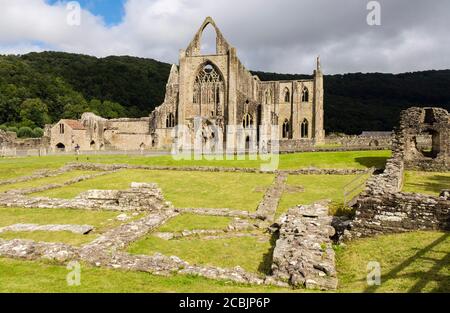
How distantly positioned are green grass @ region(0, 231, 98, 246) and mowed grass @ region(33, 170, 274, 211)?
6954 mm

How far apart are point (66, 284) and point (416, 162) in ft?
95.7

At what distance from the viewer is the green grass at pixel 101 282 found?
7.83 metres

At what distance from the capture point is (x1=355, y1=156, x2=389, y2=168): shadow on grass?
102 ft

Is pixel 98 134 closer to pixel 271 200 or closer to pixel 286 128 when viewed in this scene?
pixel 286 128

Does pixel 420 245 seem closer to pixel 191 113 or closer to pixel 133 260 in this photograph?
pixel 133 260

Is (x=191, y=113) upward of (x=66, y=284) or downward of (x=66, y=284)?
upward

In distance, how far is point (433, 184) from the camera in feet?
72.9

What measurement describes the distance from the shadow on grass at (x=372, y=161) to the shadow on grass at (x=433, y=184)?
567 cm

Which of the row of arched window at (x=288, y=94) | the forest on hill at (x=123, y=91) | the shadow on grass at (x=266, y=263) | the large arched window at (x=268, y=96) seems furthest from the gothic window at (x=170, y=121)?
the shadow on grass at (x=266, y=263)

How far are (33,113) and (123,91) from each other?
38338 mm

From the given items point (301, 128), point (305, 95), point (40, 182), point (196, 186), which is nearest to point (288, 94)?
point (305, 95)

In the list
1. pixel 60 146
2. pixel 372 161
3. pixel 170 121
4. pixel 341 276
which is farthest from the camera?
pixel 60 146
